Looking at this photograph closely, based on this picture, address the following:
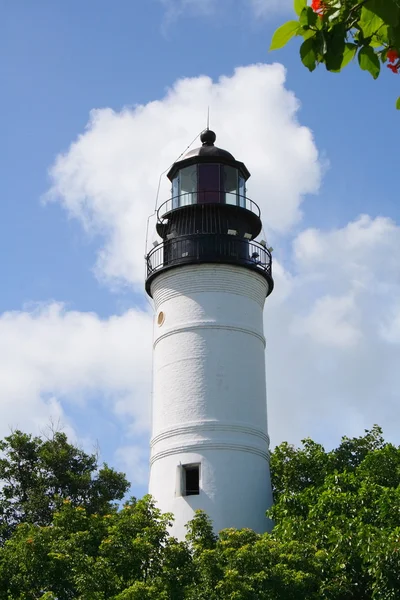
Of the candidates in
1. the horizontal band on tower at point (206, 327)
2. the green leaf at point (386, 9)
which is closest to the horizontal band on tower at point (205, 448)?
the horizontal band on tower at point (206, 327)

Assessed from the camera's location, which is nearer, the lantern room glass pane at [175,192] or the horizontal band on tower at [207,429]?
the horizontal band on tower at [207,429]

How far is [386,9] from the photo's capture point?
454 cm

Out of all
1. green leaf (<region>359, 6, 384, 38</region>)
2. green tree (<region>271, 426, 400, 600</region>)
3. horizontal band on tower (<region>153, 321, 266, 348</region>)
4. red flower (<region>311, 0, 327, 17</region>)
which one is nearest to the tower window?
green tree (<region>271, 426, 400, 600</region>)

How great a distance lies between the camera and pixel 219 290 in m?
24.1

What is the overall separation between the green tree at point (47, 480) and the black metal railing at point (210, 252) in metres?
5.50

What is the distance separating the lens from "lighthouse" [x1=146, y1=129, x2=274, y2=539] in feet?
73.5

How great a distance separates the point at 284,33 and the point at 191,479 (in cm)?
1892

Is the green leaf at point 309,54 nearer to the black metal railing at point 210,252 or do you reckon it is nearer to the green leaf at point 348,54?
the green leaf at point 348,54

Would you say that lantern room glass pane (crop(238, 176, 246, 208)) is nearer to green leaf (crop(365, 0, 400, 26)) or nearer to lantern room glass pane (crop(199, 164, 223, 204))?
lantern room glass pane (crop(199, 164, 223, 204))

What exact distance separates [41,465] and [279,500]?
23.2 ft

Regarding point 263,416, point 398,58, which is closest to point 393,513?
point 263,416

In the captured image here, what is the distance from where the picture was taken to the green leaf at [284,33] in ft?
15.6

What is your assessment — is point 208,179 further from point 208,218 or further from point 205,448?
point 205,448

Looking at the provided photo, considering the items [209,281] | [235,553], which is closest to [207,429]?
[209,281]
